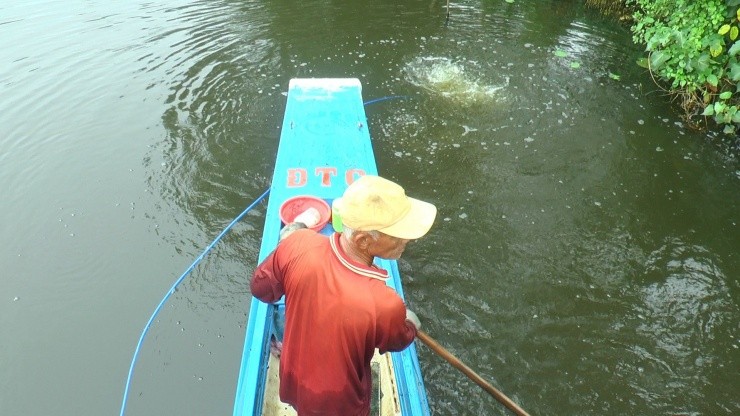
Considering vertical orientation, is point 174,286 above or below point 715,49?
below

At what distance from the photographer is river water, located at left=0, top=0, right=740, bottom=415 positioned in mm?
3488

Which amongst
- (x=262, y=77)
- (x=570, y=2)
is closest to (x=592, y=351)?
(x=262, y=77)

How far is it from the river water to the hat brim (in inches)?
79.4

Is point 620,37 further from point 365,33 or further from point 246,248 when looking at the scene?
point 246,248

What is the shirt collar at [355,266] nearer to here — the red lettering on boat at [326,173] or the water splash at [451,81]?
the red lettering on boat at [326,173]

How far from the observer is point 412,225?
68.4 inches

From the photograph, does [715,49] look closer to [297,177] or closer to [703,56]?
[703,56]

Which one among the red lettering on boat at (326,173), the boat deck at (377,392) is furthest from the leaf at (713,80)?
the boat deck at (377,392)

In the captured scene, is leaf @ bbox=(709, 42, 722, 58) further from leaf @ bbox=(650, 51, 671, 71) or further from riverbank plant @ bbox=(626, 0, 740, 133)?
leaf @ bbox=(650, 51, 671, 71)

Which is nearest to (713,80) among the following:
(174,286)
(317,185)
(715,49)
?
(715,49)

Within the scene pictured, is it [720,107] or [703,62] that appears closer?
[720,107]

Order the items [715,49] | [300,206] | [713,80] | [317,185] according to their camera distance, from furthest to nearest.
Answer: [713,80]
[715,49]
[317,185]
[300,206]

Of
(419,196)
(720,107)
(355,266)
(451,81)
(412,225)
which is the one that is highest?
(412,225)

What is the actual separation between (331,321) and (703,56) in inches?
241
